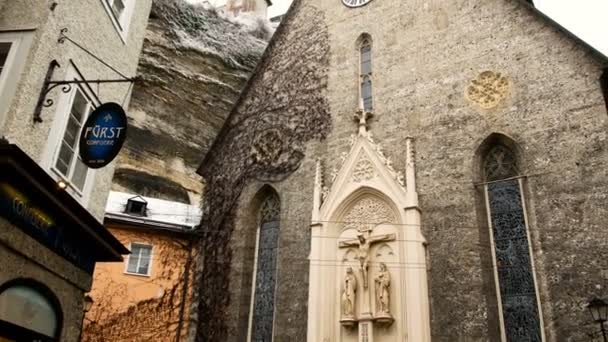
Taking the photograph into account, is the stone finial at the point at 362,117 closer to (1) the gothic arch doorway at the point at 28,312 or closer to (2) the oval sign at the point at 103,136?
(2) the oval sign at the point at 103,136

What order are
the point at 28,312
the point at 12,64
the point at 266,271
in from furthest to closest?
the point at 266,271 → the point at 12,64 → the point at 28,312

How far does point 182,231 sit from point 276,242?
3.10 meters

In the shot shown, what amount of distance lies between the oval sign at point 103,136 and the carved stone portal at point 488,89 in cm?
815

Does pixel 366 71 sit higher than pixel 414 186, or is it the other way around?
pixel 366 71

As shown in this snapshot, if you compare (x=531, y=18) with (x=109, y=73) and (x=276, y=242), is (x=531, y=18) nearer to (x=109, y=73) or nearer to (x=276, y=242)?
(x=276, y=242)

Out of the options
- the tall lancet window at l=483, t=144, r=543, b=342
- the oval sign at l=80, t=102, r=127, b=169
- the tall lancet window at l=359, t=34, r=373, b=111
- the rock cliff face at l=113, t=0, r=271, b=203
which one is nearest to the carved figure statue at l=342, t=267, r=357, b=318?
the tall lancet window at l=483, t=144, r=543, b=342

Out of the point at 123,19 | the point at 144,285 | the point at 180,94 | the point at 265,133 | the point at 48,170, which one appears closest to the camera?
the point at 48,170

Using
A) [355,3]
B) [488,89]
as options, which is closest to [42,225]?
[488,89]

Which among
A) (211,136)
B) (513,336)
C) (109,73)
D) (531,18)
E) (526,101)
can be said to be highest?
(211,136)

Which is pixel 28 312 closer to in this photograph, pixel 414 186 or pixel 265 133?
pixel 414 186

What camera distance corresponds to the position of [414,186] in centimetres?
1241

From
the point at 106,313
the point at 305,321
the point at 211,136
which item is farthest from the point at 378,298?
the point at 211,136

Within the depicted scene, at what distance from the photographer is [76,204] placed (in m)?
7.57

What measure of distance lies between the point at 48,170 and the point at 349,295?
→ 22.1ft
